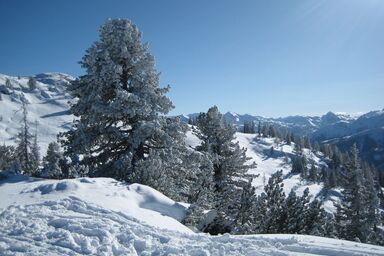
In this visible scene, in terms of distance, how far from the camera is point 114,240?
7.34m

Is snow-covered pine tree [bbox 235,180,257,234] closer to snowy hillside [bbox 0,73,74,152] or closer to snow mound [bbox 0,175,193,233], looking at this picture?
snow mound [bbox 0,175,193,233]

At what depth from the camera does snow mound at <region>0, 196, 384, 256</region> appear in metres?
6.79

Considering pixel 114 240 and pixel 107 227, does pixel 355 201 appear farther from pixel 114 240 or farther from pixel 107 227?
pixel 114 240

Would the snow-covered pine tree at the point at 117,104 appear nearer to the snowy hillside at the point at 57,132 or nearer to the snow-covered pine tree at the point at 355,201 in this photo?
the snow-covered pine tree at the point at 355,201

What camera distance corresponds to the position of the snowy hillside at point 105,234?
6910mm

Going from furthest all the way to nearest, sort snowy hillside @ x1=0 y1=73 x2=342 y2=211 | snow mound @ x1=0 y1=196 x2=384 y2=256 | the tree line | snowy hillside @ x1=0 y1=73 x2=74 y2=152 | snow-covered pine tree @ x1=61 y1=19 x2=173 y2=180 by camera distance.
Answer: snowy hillside @ x1=0 y1=73 x2=74 y2=152, snowy hillside @ x1=0 y1=73 x2=342 y2=211, snow-covered pine tree @ x1=61 y1=19 x2=173 y2=180, the tree line, snow mound @ x1=0 y1=196 x2=384 y2=256

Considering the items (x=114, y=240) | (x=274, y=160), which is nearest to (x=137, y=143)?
(x=114, y=240)

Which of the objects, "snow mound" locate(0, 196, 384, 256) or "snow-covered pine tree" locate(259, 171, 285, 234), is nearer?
"snow mound" locate(0, 196, 384, 256)

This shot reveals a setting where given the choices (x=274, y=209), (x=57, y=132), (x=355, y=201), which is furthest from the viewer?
(x=57, y=132)

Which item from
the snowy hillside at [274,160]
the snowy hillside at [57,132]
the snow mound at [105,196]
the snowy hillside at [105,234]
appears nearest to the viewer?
the snowy hillside at [105,234]

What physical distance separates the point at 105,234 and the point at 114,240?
33 centimetres

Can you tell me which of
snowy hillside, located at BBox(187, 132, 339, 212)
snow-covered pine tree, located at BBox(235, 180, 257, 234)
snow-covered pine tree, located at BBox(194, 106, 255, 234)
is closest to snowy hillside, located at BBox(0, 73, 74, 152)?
snowy hillside, located at BBox(187, 132, 339, 212)

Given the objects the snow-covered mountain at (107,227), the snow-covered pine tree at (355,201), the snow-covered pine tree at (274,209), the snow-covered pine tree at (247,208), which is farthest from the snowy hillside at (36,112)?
the snow-covered mountain at (107,227)

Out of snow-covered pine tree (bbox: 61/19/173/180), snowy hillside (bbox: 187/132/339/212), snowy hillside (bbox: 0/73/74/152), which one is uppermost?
snowy hillside (bbox: 0/73/74/152)
